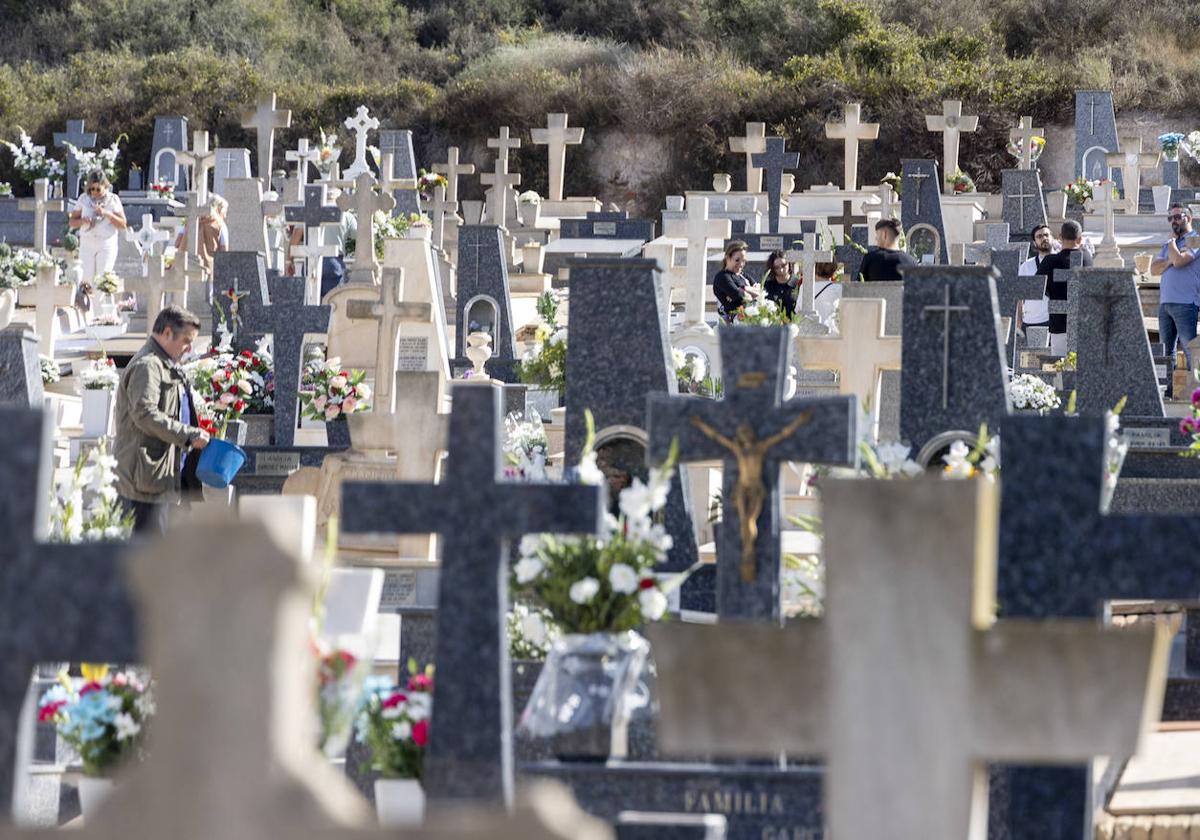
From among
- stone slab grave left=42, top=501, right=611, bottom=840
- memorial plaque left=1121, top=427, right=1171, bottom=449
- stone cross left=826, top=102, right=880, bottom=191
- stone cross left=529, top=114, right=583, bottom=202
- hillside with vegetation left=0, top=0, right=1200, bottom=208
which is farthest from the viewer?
hillside with vegetation left=0, top=0, right=1200, bottom=208

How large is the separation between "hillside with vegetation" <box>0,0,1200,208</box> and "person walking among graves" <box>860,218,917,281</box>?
1865 cm

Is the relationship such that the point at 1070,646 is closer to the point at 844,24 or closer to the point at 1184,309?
the point at 1184,309

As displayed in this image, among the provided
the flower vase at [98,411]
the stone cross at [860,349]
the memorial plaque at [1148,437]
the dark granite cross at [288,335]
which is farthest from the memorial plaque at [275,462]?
the memorial plaque at [1148,437]

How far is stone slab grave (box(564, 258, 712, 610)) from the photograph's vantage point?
772 centimetres

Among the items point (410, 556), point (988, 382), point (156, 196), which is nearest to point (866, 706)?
point (988, 382)

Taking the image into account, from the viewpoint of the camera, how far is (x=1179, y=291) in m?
13.4

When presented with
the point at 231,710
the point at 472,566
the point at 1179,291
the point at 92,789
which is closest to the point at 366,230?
the point at 1179,291

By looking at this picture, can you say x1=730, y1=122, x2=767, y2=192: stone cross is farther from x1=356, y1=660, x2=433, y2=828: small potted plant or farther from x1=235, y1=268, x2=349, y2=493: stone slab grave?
x1=356, y1=660, x2=433, y2=828: small potted plant

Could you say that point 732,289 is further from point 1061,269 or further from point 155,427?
point 155,427

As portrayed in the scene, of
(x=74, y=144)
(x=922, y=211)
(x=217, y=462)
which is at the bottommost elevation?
(x=217, y=462)

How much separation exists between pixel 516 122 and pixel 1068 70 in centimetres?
947

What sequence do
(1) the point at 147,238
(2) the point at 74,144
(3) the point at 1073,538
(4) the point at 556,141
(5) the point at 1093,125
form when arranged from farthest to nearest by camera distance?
(2) the point at 74,144
(5) the point at 1093,125
(4) the point at 556,141
(1) the point at 147,238
(3) the point at 1073,538

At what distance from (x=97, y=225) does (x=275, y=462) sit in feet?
27.8

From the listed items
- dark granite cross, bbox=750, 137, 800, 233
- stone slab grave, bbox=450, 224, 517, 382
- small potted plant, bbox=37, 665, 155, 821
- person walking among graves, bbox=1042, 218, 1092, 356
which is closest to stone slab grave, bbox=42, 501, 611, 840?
Answer: small potted plant, bbox=37, 665, 155, 821
